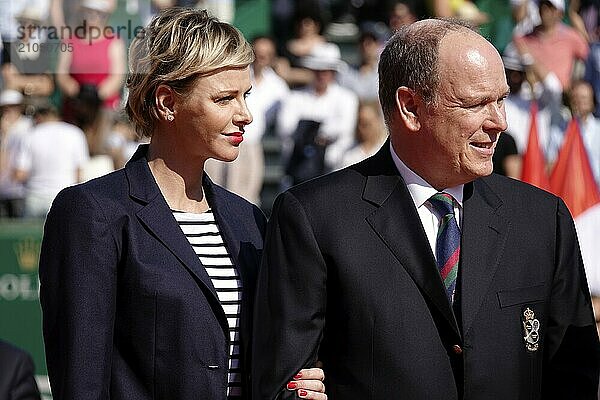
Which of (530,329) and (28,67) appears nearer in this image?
(530,329)

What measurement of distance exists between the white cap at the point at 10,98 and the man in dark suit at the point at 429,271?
6255 mm

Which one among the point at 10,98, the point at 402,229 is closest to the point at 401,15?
the point at 10,98

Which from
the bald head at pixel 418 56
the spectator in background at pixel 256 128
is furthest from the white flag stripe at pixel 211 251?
the spectator in background at pixel 256 128

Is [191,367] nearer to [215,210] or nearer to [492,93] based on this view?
[215,210]

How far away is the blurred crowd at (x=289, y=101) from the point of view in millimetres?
8078

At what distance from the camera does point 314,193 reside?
2994 mm

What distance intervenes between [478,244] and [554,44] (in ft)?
18.4

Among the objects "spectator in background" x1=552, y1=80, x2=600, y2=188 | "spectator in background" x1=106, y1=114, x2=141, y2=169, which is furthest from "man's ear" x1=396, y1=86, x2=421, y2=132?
"spectator in background" x1=106, y1=114, x2=141, y2=169

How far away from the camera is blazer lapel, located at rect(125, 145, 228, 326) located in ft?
10.2

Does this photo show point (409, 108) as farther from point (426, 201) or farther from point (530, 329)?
point (530, 329)

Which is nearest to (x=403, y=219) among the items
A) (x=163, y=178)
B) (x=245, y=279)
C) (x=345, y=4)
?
(x=245, y=279)

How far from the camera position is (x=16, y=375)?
276 centimetres

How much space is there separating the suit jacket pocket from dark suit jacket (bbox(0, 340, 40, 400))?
121 cm

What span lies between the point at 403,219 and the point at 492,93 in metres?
0.40
